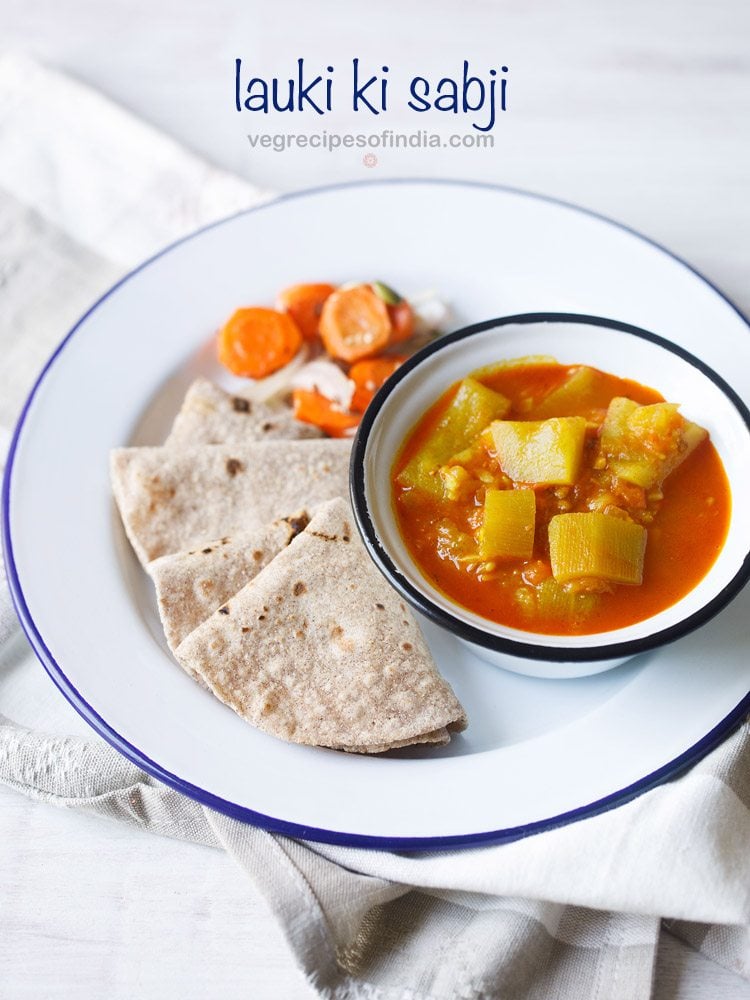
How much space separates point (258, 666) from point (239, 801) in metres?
0.46

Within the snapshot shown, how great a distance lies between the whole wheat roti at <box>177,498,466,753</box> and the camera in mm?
3666

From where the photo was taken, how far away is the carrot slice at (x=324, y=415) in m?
4.75

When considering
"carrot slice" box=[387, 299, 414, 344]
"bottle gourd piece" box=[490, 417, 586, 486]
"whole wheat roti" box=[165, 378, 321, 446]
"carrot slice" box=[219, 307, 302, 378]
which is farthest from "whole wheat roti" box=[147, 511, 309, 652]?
"carrot slice" box=[387, 299, 414, 344]

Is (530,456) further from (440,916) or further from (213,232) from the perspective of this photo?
(213,232)

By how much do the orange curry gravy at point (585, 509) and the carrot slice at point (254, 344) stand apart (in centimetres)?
112

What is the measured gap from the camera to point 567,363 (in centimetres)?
422

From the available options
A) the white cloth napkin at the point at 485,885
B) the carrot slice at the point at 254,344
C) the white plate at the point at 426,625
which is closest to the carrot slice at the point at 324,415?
the carrot slice at the point at 254,344

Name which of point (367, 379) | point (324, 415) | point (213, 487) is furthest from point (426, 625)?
point (367, 379)

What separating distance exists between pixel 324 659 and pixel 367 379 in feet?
4.98

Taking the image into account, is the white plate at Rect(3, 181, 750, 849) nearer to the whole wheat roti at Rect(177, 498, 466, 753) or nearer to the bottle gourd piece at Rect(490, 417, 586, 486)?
the whole wheat roti at Rect(177, 498, 466, 753)

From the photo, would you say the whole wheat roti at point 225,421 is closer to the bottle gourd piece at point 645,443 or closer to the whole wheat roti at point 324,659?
the whole wheat roti at point 324,659

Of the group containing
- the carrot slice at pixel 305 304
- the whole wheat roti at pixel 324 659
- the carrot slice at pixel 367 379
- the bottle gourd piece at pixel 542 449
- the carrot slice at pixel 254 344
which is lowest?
the whole wheat roti at pixel 324 659

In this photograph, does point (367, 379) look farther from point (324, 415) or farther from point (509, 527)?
point (509, 527)

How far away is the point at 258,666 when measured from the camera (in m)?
3.74
